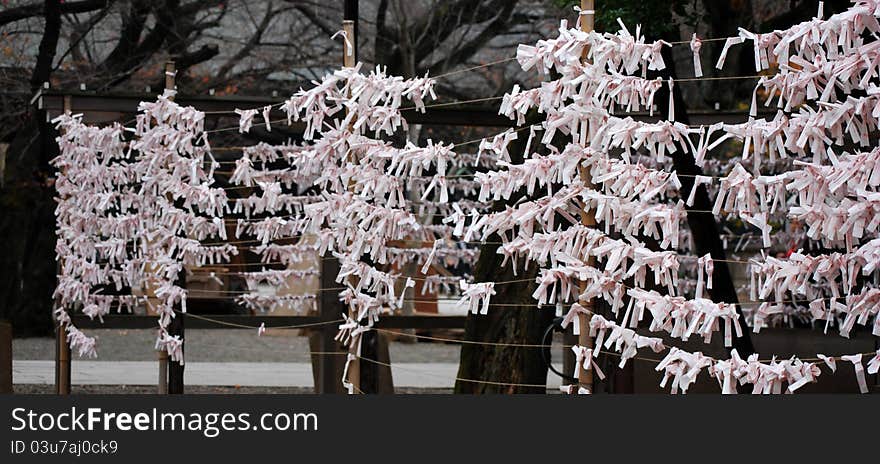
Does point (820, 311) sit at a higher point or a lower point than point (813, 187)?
lower

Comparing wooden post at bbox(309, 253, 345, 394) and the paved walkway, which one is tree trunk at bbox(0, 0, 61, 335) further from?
wooden post at bbox(309, 253, 345, 394)

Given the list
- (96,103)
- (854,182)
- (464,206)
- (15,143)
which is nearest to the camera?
(854,182)

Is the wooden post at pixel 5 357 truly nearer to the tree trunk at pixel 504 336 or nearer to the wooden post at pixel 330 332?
the wooden post at pixel 330 332

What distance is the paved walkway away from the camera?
11.9 meters

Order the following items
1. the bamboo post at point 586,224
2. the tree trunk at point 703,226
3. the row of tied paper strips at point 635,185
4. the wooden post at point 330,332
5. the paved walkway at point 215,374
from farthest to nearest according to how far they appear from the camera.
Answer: the paved walkway at point 215,374, the tree trunk at point 703,226, the wooden post at point 330,332, the bamboo post at point 586,224, the row of tied paper strips at point 635,185

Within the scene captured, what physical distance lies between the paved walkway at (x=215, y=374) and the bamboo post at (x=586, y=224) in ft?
22.8

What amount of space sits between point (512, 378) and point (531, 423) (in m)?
2.73

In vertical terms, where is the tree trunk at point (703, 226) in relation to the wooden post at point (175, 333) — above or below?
above

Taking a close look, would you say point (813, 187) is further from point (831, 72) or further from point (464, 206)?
point (464, 206)

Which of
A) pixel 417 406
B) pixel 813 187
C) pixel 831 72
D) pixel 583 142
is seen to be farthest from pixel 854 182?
pixel 417 406

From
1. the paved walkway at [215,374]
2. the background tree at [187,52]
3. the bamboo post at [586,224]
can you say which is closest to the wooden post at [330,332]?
the bamboo post at [586,224]

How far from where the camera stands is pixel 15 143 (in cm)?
1581

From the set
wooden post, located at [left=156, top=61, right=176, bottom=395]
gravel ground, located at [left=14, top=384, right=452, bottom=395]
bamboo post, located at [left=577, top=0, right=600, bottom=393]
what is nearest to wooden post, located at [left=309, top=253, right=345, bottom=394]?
wooden post, located at [left=156, top=61, right=176, bottom=395]

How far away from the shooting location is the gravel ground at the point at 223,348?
15.4m
